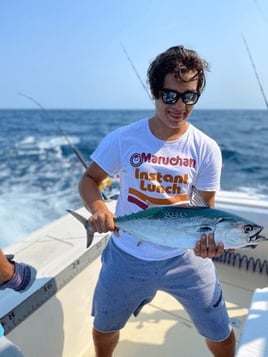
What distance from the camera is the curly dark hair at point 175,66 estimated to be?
1.37 metres

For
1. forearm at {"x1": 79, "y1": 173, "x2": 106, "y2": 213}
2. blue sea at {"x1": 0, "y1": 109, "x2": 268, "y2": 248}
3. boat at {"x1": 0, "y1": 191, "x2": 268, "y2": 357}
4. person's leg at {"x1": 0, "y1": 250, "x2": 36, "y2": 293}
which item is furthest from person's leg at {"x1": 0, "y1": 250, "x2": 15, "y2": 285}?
blue sea at {"x1": 0, "y1": 109, "x2": 268, "y2": 248}

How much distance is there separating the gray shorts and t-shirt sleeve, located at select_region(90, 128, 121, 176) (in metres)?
0.36

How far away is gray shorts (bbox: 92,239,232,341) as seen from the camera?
4.90 feet

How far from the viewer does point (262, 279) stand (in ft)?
8.59

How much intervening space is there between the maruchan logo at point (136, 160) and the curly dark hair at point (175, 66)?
0.82 ft

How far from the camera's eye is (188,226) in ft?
4.14

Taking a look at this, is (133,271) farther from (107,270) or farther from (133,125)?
(133,125)

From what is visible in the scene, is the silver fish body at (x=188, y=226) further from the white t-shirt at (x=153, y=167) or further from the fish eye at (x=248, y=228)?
the white t-shirt at (x=153, y=167)

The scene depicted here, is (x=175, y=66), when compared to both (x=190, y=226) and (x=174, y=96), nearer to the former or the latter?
(x=174, y=96)

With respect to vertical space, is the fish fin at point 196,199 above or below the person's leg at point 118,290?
above

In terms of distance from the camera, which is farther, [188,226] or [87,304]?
[87,304]

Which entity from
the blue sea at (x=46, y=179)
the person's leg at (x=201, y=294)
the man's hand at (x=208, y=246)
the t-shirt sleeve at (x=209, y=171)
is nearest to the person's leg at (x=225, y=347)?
the person's leg at (x=201, y=294)

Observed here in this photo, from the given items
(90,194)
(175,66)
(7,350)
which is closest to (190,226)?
(90,194)

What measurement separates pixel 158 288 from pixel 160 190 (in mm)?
434
